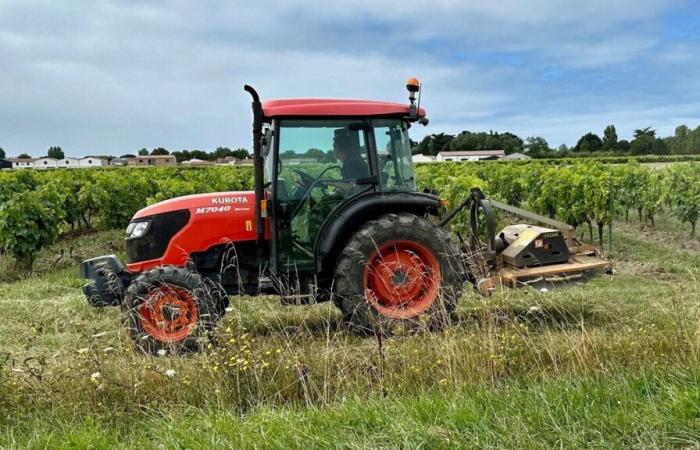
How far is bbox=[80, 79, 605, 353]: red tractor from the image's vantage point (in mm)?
4859

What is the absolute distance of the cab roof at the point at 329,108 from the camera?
16.0ft

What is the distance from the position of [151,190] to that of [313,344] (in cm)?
1332

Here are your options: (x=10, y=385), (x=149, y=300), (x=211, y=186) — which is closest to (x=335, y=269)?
(x=149, y=300)

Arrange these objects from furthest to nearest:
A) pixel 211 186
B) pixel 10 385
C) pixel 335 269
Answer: pixel 211 186, pixel 335 269, pixel 10 385

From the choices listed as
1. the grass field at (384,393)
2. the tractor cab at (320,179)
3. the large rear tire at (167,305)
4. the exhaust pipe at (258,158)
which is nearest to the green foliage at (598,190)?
the tractor cab at (320,179)

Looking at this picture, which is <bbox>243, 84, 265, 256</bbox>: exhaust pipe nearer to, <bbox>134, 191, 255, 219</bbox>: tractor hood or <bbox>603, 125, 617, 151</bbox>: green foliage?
<bbox>134, 191, 255, 219</bbox>: tractor hood

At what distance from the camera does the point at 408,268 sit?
5125 millimetres

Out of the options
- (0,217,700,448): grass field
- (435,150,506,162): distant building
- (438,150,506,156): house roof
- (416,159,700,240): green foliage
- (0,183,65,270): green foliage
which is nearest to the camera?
(0,217,700,448): grass field

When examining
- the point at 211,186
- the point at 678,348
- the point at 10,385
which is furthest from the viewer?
the point at 211,186

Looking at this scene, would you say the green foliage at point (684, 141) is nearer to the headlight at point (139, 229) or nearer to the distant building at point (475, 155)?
the distant building at point (475, 155)

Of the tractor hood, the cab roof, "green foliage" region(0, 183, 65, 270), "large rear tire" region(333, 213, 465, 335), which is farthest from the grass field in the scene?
"green foliage" region(0, 183, 65, 270)

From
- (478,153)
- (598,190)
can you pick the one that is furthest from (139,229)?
(478,153)

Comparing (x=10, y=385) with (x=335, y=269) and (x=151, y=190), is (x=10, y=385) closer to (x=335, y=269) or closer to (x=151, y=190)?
(x=335, y=269)

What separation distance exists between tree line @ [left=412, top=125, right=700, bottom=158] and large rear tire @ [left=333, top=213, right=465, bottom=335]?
5350 cm
